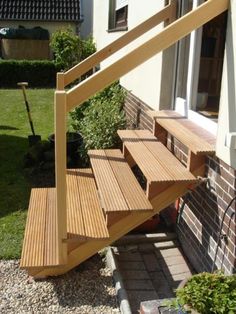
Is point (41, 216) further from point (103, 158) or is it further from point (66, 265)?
point (103, 158)

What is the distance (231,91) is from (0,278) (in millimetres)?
2679

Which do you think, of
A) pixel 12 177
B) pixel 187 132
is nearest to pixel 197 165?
pixel 187 132

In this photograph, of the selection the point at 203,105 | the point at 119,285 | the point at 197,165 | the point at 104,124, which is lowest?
the point at 119,285

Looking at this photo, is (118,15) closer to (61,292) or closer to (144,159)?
(144,159)

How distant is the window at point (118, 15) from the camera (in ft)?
27.0

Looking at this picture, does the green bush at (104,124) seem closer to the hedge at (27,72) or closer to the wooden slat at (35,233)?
the wooden slat at (35,233)

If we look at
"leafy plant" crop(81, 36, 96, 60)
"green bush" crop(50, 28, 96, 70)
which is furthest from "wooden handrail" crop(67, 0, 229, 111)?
"leafy plant" crop(81, 36, 96, 60)

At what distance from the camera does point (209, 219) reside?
365 centimetres

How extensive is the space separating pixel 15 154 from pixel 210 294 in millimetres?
5763

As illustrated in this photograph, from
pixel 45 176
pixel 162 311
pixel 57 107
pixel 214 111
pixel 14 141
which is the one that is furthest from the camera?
pixel 14 141

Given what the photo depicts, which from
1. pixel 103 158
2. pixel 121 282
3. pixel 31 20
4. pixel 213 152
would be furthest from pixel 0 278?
pixel 31 20

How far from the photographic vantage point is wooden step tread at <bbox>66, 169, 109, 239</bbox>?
348 centimetres

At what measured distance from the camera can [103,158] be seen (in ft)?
15.9

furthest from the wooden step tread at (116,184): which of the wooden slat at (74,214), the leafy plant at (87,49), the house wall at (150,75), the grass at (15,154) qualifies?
the leafy plant at (87,49)
